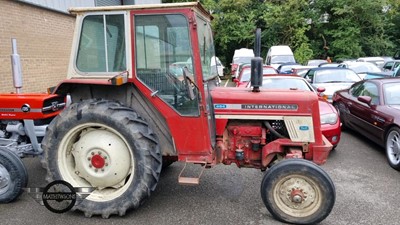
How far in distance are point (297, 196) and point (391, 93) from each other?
152 inches

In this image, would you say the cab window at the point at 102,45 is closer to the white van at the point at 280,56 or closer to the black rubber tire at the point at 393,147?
the black rubber tire at the point at 393,147

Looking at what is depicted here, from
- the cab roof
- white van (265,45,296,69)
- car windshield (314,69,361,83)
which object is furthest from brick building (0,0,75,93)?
white van (265,45,296,69)

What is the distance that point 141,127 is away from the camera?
11.2 feet

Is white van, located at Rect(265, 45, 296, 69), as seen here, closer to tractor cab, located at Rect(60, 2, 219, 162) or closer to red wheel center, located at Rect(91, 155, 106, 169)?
tractor cab, located at Rect(60, 2, 219, 162)

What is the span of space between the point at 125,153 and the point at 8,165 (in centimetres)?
148

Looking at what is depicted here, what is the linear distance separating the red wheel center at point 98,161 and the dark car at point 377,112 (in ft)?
14.5

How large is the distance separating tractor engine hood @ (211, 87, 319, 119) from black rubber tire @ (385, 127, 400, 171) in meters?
2.40

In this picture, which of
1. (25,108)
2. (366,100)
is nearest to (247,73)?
(366,100)

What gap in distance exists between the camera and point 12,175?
379cm

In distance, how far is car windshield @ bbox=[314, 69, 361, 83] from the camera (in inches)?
382

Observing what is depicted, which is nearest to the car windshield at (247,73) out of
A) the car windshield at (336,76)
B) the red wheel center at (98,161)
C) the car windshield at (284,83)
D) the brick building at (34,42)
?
the car windshield at (336,76)

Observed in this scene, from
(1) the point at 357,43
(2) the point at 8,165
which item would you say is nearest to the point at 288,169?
(2) the point at 8,165

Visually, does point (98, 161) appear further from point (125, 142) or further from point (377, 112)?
point (377, 112)

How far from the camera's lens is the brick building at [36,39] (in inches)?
295
